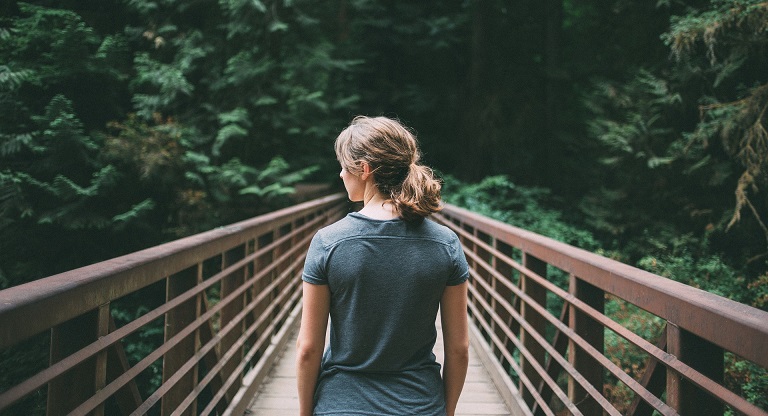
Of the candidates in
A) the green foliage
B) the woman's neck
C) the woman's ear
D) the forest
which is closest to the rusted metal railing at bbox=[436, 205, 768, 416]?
the woman's neck

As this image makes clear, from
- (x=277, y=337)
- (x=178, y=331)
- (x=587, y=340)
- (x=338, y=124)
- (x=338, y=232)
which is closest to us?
(x=338, y=232)

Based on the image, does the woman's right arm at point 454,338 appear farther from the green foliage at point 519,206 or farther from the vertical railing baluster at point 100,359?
the green foliage at point 519,206

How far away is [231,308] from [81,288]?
2215 millimetres

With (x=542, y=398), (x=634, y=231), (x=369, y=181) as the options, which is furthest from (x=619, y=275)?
(x=634, y=231)

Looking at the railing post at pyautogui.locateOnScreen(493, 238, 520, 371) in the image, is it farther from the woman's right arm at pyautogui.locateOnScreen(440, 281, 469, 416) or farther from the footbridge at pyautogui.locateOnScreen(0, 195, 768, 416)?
the woman's right arm at pyautogui.locateOnScreen(440, 281, 469, 416)

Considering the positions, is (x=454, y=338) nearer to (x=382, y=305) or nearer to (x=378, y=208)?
(x=382, y=305)

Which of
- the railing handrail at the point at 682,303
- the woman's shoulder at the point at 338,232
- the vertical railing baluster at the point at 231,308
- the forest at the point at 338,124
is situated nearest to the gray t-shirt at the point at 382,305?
the woman's shoulder at the point at 338,232

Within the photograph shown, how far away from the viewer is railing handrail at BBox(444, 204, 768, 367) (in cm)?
146

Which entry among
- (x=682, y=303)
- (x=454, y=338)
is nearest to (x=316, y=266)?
(x=454, y=338)

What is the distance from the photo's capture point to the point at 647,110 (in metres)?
11.8

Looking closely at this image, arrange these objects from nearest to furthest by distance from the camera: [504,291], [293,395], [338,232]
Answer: [338,232]
[293,395]
[504,291]

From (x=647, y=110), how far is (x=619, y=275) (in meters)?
10.8

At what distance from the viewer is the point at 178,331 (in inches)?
Result: 118

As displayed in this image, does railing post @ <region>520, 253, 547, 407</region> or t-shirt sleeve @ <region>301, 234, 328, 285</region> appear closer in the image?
t-shirt sleeve @ <region>301, 234, 328, 285</region>
